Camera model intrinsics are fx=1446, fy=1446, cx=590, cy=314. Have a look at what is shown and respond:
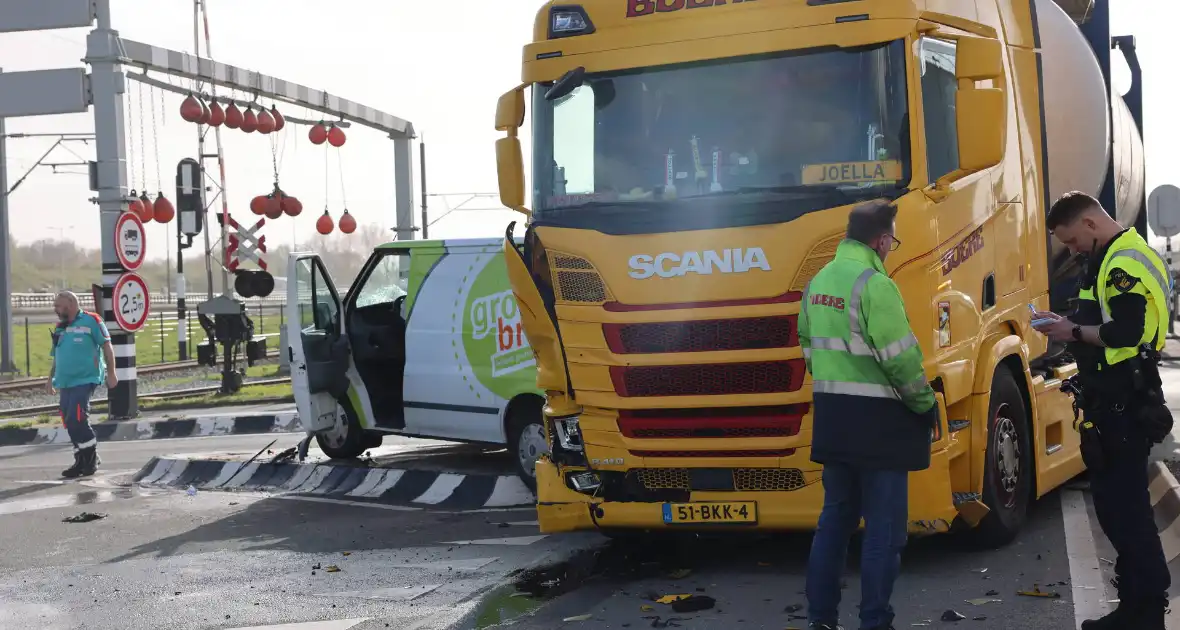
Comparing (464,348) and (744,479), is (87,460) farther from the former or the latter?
(744,479)

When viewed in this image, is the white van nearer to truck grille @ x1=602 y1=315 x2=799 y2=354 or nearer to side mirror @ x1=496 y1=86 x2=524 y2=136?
side mirror @ x1=496 y1=86 x2=524 y2=136

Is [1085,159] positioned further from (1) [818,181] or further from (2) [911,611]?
(2) [911,611]

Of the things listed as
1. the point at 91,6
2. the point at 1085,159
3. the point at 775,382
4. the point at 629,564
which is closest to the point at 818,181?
the point at 775,382

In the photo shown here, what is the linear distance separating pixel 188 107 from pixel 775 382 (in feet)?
55.9

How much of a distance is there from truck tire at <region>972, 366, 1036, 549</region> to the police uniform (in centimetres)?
169

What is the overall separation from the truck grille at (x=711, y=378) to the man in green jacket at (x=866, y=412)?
3.71 feet

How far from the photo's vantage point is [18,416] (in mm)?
21781

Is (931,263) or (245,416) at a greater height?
(931,263)

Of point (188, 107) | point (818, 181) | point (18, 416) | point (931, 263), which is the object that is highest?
point (188, 107)

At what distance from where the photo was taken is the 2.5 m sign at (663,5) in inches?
287

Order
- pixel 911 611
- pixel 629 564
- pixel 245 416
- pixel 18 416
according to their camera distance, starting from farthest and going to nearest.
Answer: pixel 18 416 → pixel 245 416 → pixel 629 564 → pixel 911 611

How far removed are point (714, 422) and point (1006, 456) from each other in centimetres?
182

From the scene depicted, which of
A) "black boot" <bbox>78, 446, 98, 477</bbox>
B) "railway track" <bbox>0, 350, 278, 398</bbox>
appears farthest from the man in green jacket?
"railway track" <bbox>0, 350, 278, 398</bbox>

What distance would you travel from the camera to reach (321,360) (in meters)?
12.0
